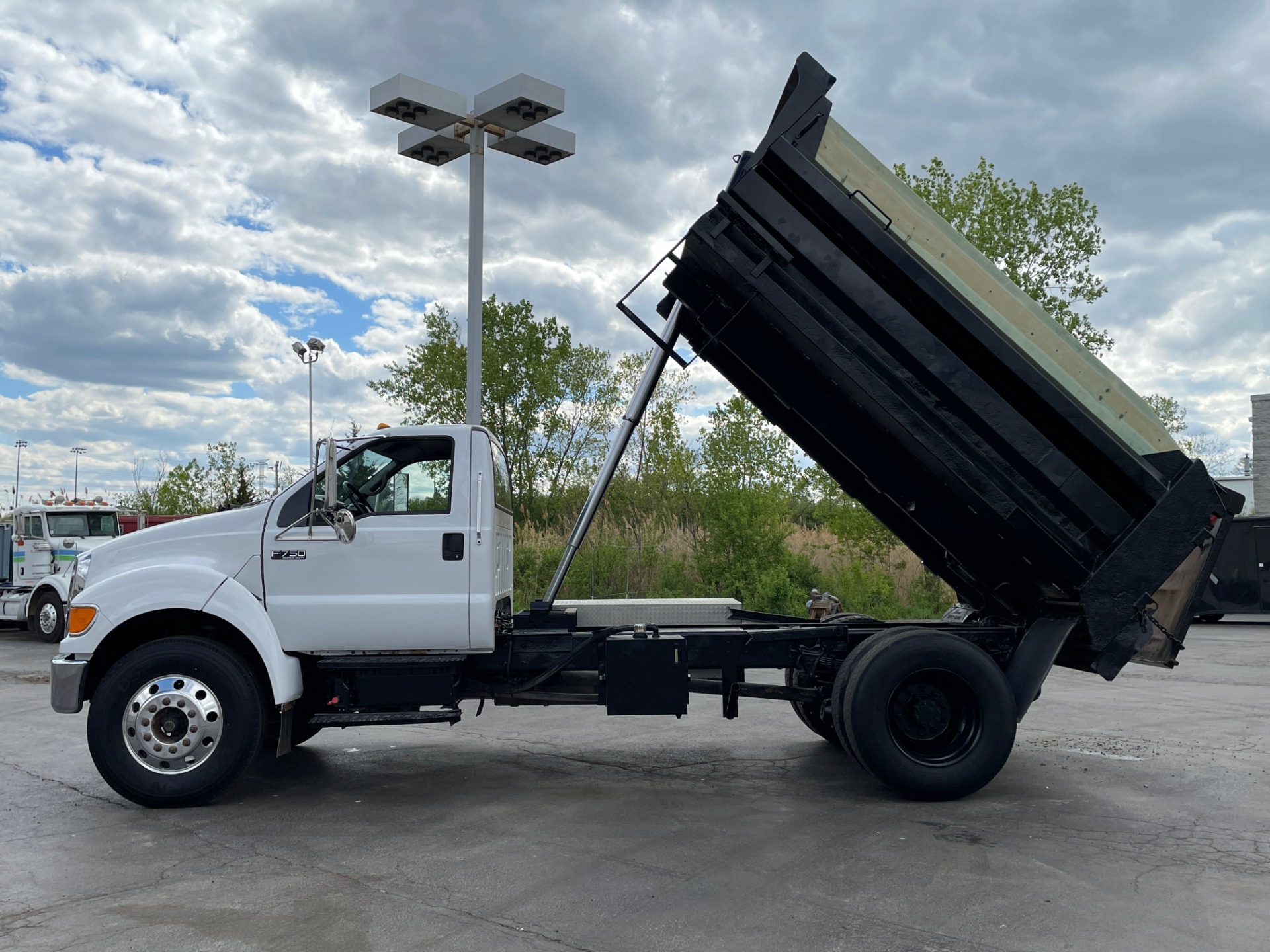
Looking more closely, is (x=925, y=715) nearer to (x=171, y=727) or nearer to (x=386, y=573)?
(x=386, y=573)

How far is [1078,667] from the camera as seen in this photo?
6875 mm

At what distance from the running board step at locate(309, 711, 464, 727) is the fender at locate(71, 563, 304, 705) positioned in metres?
0.27

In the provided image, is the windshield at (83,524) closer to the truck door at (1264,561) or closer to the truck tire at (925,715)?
the truck tire at (925,715)

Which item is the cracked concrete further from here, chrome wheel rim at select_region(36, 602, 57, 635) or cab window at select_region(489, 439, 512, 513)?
chrome wheel rim at select_region(36, 602, 57, 635)

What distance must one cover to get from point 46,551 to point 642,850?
16614 mm

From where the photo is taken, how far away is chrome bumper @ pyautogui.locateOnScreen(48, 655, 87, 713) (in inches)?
248

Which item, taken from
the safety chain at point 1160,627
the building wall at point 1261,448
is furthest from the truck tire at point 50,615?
the building wall at point 1261,448

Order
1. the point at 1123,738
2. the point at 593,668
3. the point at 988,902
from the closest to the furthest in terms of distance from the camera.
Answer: the point at 988,902 → the point at 593,668 → the point at 1123,738

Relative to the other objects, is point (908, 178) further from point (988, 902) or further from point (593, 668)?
point (988, 902)

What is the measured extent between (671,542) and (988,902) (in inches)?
564

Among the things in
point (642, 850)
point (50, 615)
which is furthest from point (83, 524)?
point (642, 850)

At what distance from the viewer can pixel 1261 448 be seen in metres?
35.2

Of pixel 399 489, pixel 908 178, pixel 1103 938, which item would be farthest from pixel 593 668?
pixel 908 178

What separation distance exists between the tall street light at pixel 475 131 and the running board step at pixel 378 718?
19.5 feet
